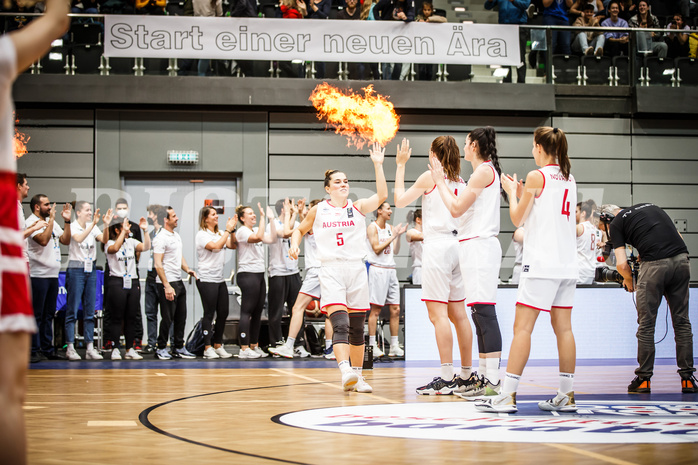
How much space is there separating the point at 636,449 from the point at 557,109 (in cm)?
1255

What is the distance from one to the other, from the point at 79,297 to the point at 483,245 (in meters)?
7.15

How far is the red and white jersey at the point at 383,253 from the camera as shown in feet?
36.9

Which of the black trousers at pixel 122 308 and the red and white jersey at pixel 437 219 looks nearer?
the red and white jersey at pixel 437 219

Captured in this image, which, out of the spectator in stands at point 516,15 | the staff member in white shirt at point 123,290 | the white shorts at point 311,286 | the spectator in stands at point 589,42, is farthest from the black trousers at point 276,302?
the spectator in stands at point 589,42

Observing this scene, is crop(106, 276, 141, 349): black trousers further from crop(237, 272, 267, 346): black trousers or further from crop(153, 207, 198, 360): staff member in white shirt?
crop(237, 272, 267, 346): black trousers

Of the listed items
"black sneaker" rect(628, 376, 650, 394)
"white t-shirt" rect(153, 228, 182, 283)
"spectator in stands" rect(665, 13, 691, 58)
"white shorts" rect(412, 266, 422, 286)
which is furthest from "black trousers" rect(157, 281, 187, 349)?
"spectator in stands" rect(665, 13, 691, 58)

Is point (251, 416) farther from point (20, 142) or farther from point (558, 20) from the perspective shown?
point (558, 20)

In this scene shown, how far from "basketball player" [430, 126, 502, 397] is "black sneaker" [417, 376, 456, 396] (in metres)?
0.27

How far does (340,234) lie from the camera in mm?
6582

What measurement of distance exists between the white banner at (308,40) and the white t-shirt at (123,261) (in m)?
4.26

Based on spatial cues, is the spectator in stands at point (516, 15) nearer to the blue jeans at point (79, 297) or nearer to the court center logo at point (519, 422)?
the blue jeans at point (79, 297)

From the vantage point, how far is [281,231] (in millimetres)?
11312

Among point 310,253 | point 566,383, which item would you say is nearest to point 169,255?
point 310,253

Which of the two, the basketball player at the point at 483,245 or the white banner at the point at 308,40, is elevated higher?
the white banner at the point at 308,40
